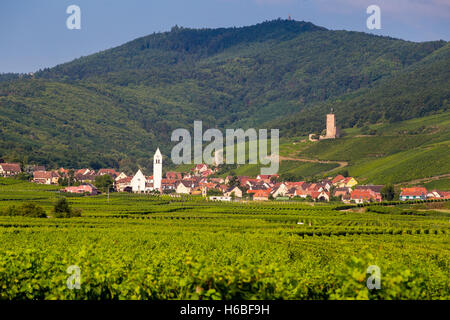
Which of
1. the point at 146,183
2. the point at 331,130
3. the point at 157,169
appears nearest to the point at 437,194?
the point at 157,169

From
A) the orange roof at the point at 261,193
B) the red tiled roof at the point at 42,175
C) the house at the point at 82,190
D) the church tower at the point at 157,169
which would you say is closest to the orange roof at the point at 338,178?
the orange roof at the point at 261,193

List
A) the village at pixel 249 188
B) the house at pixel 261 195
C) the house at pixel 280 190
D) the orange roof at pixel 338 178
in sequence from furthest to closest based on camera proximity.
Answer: the orange roof at pixel 338 178 < the house at pixel 280 190 < the house at pixel 261 195 < the village at pixel 249 188

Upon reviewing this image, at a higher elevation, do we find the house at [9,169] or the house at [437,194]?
the house at [9,169]

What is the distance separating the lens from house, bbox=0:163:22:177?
14275 centimetres

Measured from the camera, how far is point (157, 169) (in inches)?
5595

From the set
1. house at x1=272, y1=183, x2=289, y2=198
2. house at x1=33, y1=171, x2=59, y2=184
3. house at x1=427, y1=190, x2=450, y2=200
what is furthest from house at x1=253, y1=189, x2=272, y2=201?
house at x1=33, y1=171, x2=59, y2=184

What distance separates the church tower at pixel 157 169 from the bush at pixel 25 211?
73598mm

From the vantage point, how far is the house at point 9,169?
14275 cm

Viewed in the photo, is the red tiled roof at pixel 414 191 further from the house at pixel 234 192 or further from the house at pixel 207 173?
the house at pixel 207 173

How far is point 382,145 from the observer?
16562 centimetres

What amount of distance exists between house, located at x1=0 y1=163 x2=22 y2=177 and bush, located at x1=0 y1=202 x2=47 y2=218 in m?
76.5

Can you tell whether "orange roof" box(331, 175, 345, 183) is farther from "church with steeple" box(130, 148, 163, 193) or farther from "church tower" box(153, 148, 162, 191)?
"church with steeple" box(130, 148, 163, 193)

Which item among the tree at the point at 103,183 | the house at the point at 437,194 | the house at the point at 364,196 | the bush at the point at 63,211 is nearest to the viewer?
the bush at the point at 63,211

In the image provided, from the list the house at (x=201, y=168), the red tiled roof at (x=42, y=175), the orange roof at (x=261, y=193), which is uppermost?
the house at (x=201, y=168)
